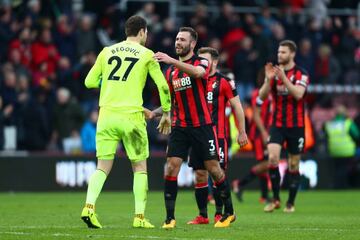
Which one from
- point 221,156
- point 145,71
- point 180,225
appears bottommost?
point 180,225

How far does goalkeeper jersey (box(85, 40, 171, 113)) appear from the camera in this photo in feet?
40.4

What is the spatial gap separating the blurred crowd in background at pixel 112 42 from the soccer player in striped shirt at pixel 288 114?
301 inches

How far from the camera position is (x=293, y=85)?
16.4 metres

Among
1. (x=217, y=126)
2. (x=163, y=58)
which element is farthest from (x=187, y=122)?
(x=217, y=126)

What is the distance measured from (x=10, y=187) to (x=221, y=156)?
31.2 ft

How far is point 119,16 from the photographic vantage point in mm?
26094

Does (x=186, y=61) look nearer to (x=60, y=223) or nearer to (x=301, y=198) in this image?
(x=60, y=223)

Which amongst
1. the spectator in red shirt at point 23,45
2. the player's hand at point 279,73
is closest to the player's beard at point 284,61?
the player's hand at point 279,73

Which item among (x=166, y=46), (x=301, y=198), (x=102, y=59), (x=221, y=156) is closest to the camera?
(x=102, y=59)

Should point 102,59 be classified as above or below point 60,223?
above

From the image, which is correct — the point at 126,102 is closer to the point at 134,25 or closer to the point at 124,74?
the point at 124,74

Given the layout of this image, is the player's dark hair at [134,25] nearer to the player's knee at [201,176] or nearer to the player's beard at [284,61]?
the player's knee at [201,176]

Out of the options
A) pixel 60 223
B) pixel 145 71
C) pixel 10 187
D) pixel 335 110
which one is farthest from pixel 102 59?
pixel 335 110

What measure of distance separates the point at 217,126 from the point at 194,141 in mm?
2046
